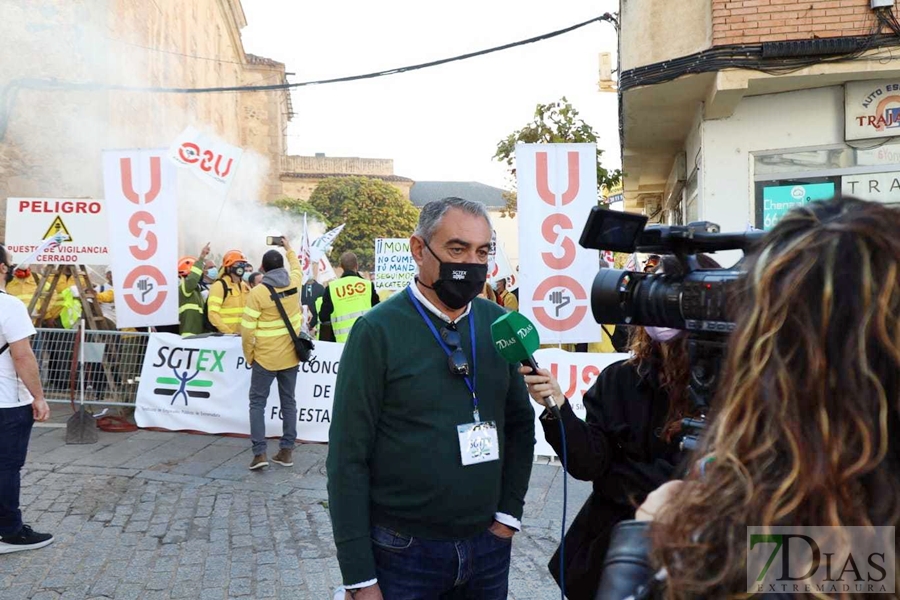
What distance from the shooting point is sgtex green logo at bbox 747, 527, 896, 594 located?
94cm

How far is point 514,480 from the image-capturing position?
104 inches

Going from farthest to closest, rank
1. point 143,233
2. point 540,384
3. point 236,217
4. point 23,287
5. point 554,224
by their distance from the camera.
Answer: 1. point 236,217
2. point 23,287
3. point 143,233
4. point 554,224
5. point 540,384

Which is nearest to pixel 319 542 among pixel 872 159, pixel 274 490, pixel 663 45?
pixel 274 490

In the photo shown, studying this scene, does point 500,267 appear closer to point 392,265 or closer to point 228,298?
point 392,265

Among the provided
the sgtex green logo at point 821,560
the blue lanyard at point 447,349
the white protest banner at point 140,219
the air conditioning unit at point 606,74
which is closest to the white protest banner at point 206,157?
the white protest banner at point 140,219

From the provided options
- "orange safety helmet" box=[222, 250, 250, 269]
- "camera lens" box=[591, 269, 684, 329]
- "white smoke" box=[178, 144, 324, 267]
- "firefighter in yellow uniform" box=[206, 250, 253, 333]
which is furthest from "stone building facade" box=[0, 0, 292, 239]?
"camera lens" box=[591, 269, 684, 329]

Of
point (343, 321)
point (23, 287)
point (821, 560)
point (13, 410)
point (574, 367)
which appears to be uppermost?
point (23, 287)

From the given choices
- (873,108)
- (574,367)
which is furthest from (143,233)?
(873,108)

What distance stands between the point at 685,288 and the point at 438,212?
1.20m

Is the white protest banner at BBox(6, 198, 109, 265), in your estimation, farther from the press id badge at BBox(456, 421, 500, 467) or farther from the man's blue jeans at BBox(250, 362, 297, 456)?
the press id badge at BBox(456, 421, 500, 467)

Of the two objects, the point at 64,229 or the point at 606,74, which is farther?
the point at 606,74

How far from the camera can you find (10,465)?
4.90 meters

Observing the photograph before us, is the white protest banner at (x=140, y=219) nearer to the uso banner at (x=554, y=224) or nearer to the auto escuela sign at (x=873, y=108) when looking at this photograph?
the uso banner at (x=554, y=224)

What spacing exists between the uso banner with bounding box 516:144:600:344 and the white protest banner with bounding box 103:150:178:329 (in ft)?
12.3
